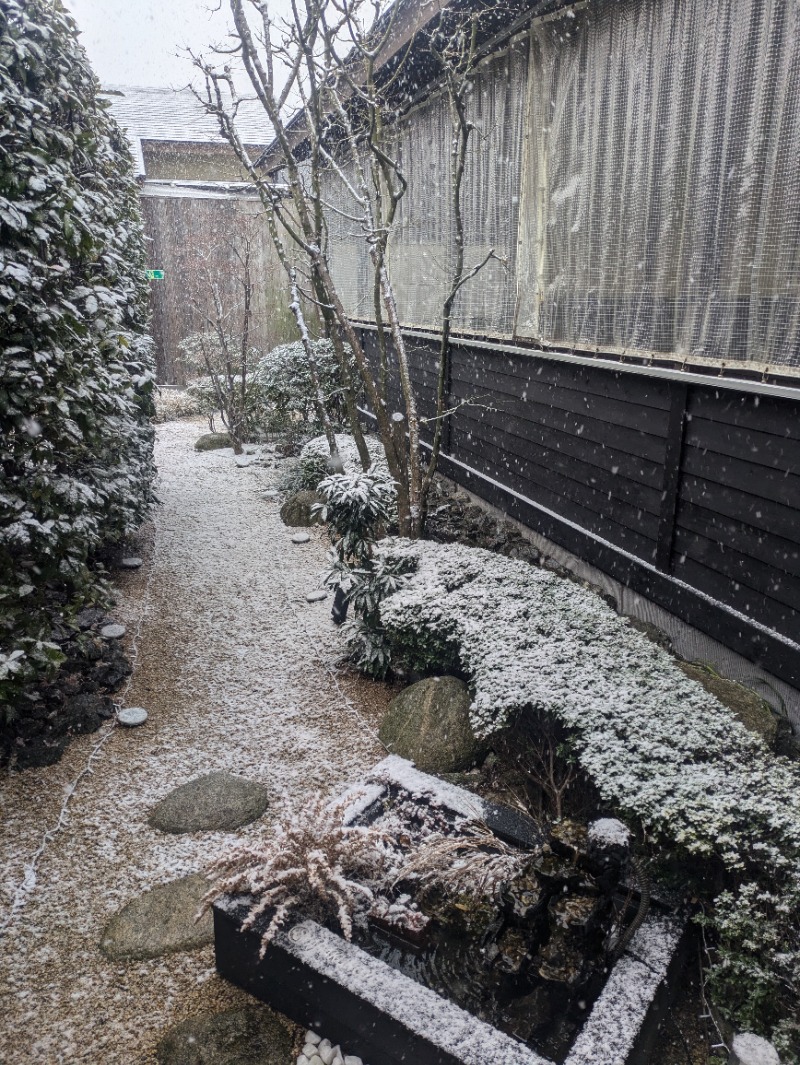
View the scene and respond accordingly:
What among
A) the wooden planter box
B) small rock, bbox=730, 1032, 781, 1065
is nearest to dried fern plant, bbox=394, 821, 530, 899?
the wooden planter box

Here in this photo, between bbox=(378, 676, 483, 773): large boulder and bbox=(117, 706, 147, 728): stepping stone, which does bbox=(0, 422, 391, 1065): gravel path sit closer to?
bbox=(117, 706, 147, 728): stepping stone

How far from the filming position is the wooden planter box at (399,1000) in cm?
188

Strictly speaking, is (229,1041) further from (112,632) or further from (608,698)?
(112,632)

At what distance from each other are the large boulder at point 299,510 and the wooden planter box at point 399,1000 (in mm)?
5111

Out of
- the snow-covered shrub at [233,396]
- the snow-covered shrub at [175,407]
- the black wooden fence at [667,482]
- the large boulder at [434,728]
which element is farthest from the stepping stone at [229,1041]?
the snow-covered shrub at [175,407]

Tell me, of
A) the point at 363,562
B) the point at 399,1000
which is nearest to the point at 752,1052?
the point at 399,1000

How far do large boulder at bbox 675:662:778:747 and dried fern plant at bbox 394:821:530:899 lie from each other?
1134 millimetres

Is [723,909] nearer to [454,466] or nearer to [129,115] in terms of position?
[454,466]

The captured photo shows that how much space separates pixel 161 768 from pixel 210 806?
1.64ft

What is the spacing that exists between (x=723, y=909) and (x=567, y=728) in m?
0.83

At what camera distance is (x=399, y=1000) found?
1987 mm

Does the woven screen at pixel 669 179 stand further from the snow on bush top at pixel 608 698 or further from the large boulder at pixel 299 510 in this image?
the large boulder at pixel 299 510

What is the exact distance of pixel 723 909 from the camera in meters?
2.20

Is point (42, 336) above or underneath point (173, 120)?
underneath
